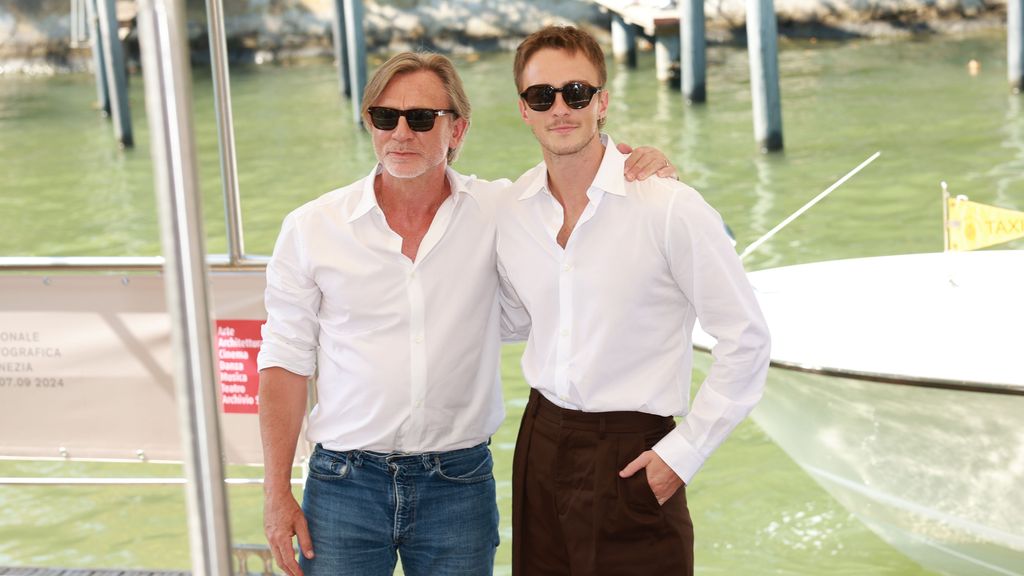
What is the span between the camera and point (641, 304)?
2377 mm

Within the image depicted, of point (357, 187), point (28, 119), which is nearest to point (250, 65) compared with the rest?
point (28, 119)

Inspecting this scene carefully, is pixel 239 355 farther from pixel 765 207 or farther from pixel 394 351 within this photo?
pixel 765 207

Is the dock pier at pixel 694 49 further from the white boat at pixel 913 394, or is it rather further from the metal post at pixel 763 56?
the white boat at pixel 913 394

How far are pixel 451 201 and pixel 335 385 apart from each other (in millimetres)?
406

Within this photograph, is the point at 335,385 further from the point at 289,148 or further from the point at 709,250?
the point at 289,148

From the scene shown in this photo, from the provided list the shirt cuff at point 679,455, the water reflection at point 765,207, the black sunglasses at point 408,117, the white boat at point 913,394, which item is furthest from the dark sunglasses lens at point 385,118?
the water reflection at point 765,207

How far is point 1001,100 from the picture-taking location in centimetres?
1523

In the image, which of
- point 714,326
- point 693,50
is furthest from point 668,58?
point 714,326

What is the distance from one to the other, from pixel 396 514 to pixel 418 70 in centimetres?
81

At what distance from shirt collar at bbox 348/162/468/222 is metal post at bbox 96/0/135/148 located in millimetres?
13163

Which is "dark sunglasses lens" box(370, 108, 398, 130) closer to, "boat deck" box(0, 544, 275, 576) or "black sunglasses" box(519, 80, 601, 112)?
"black sunglasses" box(519, 80, 601, 112)

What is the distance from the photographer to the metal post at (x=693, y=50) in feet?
51.8

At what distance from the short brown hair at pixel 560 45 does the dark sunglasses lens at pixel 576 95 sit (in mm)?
54

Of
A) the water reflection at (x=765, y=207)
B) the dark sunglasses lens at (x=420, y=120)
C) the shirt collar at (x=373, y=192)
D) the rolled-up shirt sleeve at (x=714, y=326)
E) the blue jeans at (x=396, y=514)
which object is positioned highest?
the dark sunglasses lens at (x=420, y=120)
